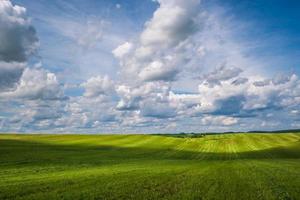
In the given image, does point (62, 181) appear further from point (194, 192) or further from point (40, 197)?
point (194, 192)

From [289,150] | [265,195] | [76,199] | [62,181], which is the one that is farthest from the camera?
[289,150]

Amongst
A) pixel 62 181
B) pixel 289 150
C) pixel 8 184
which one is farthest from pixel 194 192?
pixel 289 150

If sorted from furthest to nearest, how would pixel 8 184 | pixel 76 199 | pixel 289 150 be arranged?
1. pixel 289 150
2. pixel 8 184
3. pixel 76 199

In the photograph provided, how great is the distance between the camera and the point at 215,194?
2555 cm

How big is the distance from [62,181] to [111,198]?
1035 cm

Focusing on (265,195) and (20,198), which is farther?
(265,195)

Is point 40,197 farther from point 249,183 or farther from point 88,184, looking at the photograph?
point 249,183

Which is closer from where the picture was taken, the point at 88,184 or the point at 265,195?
the point at 265,195

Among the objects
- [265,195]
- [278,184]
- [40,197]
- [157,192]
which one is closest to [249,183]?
[278,184]

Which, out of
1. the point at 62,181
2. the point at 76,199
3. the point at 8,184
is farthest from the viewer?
the point at 62,181

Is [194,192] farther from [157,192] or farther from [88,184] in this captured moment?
[88,184]

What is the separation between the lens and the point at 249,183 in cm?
3209

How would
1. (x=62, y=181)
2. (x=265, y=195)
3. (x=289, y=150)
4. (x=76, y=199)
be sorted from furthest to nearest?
(x=289, y=150), (x=62, y=181), (x=265, y=195), (x=76, y=199)

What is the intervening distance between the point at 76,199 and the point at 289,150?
86820 mm
